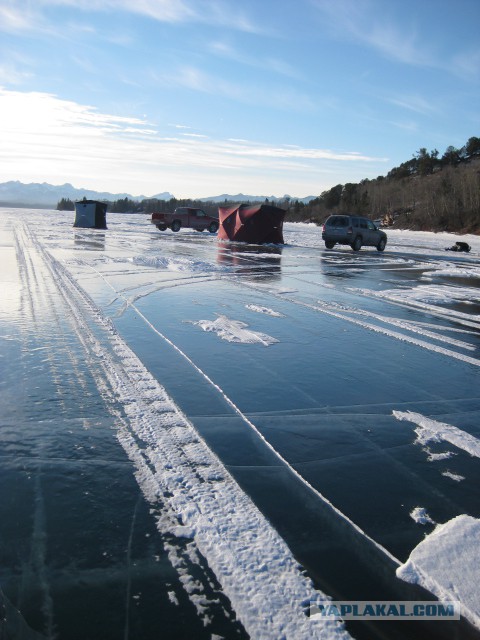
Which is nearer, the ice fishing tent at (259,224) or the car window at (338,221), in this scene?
the car window at (338,221)

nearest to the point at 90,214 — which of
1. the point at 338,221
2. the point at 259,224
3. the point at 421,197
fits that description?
the point at 259,224

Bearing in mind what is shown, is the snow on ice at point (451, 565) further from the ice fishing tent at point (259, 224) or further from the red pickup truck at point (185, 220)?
the red pickup truck at point (185, 220)

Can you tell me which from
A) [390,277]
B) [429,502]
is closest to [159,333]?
[429,502]

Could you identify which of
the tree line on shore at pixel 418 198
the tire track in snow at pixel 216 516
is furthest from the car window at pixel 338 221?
the tree line on shore at pixel 418 198

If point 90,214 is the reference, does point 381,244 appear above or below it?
→ below

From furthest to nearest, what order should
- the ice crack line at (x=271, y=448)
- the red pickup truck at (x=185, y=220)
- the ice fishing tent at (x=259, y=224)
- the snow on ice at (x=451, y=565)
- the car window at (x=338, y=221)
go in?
the red pickup truck at (x=185, y=220) → the ice fishing tent at (x=259, y=224) → the car window at (x=338, y=221) → the ice crack line at (x=271, y=448) → the snow on ice at (x=451, y=565)

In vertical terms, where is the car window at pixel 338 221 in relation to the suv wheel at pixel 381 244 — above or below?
above

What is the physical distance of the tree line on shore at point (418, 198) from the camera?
64.8 m

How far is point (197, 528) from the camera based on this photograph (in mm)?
2867

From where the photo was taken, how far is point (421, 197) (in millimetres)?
83125

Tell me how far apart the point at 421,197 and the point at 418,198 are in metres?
1.77

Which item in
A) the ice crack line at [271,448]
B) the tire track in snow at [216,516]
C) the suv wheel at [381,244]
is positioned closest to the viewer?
the tire track in snow at [216,516]

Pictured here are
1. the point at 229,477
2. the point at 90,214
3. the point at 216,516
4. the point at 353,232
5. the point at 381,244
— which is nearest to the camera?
the point at 216,516

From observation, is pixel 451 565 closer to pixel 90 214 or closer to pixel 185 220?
pixel 90 214
